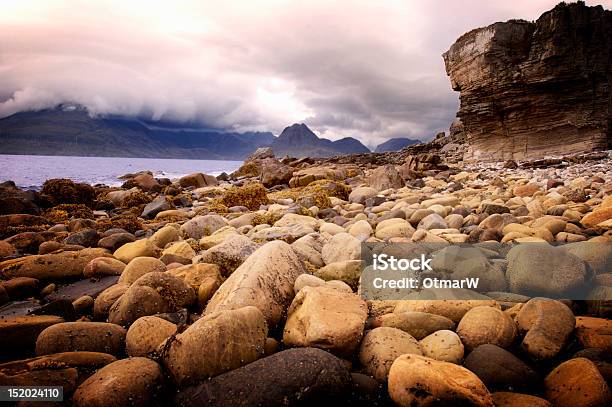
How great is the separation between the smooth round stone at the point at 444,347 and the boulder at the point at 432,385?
0.27 meters

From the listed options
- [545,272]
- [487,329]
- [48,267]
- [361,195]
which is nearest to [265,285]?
[487,329]

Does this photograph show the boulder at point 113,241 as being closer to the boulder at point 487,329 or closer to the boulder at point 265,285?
the boulder at point 265,285

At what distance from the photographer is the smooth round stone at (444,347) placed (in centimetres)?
223

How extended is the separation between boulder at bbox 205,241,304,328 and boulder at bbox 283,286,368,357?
194 mm

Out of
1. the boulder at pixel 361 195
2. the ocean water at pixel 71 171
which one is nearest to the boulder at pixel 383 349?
the boulder at pixel 361 195

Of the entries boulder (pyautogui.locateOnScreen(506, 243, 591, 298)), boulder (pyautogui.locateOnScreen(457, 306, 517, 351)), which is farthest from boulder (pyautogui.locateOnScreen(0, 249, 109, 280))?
boulder (pyautogui.locateOnScreen(506, 243, 591, 298))

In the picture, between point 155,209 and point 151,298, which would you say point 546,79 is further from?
point 151,298

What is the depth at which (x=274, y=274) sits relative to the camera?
10.0 ft

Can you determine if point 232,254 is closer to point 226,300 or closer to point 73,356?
point 226,300

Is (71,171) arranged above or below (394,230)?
above

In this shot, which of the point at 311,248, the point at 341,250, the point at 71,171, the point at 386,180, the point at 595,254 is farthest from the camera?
the point at 71,171

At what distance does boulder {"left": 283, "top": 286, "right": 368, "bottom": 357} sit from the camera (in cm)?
230

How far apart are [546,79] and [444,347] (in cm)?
1735

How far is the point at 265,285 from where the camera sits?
288 centimetres
